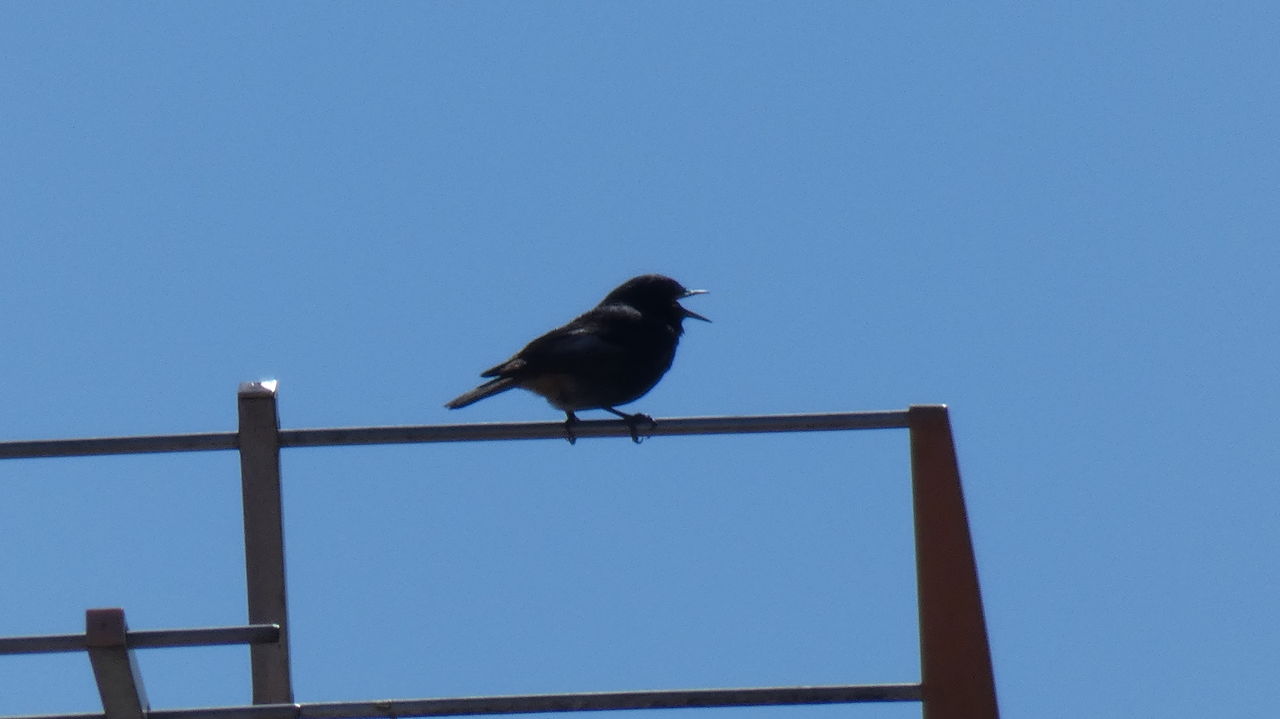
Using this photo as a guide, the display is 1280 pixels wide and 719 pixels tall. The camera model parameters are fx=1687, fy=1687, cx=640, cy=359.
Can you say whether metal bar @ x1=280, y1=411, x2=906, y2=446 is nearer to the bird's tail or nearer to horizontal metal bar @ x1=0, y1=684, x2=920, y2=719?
horizontal metal bar @ x1=0, y1=684, x2=920, y2=719

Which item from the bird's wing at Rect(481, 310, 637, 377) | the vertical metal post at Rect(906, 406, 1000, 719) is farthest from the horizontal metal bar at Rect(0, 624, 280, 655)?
the bird's wing at Rect(481, 310, 637, 377)

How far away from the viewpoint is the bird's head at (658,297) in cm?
822

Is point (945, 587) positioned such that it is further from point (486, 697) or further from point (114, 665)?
point (114, 665)

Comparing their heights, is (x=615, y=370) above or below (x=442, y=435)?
above

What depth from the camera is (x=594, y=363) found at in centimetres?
729

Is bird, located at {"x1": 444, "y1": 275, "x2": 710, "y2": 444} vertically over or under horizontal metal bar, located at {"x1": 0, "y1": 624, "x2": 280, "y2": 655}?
over

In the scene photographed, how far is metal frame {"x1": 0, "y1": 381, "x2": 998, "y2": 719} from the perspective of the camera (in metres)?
3.17

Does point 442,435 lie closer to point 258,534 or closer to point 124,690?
point 258,534

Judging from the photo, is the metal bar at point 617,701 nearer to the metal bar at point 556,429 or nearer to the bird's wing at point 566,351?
the metal bar at point 556,429

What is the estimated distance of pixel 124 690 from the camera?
3.19 metres

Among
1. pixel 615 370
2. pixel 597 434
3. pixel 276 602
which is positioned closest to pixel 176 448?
pixel 276 602

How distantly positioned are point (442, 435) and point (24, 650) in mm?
927

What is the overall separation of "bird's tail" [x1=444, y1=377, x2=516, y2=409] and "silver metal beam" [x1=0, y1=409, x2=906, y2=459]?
339 centimetres

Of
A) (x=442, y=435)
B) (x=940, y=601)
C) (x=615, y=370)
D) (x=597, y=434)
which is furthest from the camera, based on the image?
(x=615, y=370)
